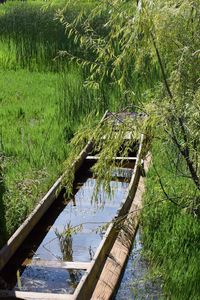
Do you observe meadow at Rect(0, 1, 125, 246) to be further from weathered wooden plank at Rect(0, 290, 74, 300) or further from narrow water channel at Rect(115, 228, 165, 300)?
narrow water channel at Rect(115, 228, 165, 300)

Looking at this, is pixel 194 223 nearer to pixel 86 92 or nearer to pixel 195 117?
pixel 195 117

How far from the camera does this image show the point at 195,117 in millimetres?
5195

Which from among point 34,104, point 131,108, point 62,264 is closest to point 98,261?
point 62,264

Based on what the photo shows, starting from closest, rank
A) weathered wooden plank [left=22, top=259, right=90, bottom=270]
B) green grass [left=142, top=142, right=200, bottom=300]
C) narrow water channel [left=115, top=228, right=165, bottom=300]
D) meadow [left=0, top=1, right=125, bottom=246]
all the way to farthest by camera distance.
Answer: green grass [left=142, top=142, right=200, bottom=300] → narrow water channel [left=115, top=228, right=165, bottom=300] → weathered wooden plank [left=22, top=259, right=90, bottom=270] → meadow [left=0, top=1, right=125, bottom=246]

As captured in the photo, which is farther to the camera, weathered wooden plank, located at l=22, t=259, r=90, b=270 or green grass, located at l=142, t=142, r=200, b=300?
weathered wooden plank, located at l=22, t=259, r=90, b=270

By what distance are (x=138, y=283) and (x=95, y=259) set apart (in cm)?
44

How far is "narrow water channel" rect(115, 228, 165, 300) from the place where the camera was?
5691 mm

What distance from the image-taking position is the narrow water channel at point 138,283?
569 cm

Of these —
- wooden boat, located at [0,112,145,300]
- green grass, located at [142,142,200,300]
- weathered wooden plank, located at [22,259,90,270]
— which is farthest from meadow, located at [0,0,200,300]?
weathered wooden plank, located at [22,259,90,270]

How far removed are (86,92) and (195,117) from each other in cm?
636

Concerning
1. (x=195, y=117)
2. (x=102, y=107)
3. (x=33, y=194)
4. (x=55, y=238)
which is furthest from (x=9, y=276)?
(x=102, y=107)

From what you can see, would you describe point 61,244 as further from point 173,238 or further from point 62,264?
point 173,238

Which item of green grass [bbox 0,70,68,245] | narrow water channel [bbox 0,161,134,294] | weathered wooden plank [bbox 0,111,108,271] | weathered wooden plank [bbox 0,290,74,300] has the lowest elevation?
narrow water channel [bbox 0,161,134,294]

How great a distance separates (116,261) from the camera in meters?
6.13
